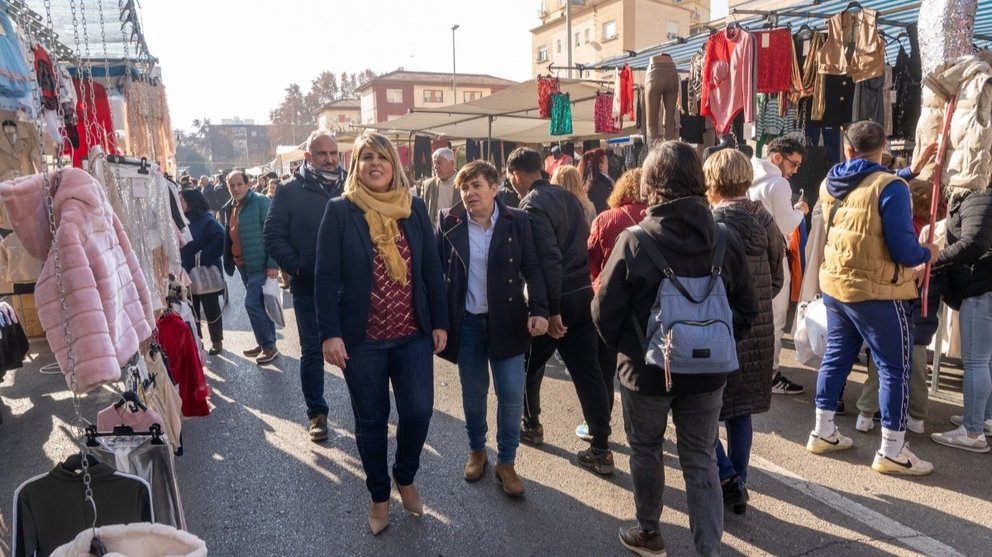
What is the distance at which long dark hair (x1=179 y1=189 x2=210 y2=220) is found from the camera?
6555 millimetres

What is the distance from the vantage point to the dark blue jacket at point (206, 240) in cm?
655

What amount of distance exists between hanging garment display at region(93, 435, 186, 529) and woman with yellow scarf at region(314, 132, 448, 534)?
0.80m

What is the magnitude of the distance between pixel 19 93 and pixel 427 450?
11.4 ft

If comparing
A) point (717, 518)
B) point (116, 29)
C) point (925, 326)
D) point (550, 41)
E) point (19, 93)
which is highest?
point (550, 41)

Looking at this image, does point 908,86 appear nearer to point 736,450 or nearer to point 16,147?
point 736,450

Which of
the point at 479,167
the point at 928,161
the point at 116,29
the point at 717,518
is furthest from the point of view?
the point at 116,29

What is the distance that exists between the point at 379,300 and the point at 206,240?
425 centimetres

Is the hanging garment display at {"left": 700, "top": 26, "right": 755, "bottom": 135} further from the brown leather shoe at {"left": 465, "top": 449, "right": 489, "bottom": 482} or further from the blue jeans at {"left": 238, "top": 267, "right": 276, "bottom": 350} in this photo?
the blue jeans at {"left": 238, "top": 267, "right": 276, "bottom": 350}

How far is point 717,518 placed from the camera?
2707 millimetres

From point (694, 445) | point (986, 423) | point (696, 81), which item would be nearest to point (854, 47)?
point (696, 81)

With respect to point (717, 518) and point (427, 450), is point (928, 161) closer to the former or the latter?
point (717, 518)

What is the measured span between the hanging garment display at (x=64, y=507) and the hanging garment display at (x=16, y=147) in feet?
13.3

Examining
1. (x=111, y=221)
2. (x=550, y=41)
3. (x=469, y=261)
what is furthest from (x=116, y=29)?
(x=550, y=41)

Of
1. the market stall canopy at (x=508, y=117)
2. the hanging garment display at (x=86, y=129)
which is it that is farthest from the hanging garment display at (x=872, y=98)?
the hanging garment display at (x=86, y=129)
